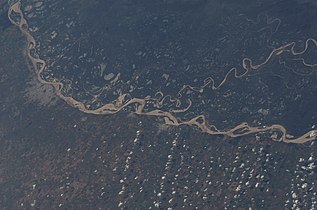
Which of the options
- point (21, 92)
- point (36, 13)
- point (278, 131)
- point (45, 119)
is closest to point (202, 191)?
point (278, 131)

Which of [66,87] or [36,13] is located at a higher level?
[36,13]

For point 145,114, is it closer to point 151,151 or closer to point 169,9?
point 151,151

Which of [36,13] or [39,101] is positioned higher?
[36,13]

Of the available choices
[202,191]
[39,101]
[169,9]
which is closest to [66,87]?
[39,101]

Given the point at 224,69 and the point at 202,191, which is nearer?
the point at 202,191

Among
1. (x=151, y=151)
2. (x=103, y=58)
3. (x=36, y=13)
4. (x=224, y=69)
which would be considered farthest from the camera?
(x=36, y=13)

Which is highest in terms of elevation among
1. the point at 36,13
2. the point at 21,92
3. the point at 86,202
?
the point at 36,13

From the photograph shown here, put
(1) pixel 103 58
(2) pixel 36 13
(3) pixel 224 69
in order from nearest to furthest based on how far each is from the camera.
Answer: (3) pixel 224 69
(1) pixel 103 58
(2) pixel 36 13

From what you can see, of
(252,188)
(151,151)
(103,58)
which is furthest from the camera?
(103,58)

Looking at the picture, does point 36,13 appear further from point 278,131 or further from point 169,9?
point 278,131
